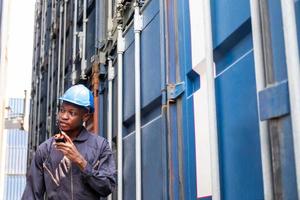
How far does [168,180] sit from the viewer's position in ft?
9.59

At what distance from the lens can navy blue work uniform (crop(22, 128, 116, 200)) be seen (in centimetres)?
254

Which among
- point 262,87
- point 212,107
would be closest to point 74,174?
point 212,107

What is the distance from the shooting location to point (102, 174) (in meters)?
2.54

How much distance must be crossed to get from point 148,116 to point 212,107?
56.3 inches

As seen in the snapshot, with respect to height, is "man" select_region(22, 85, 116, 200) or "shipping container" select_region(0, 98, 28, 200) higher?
"shipping container" select_region(0, 98, 28, 200)

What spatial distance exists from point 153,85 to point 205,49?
1118mm

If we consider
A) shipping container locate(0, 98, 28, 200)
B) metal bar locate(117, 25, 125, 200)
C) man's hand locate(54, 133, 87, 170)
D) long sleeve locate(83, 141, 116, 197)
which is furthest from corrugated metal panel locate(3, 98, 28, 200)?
man's hand locate(54, 133, 87, 170)

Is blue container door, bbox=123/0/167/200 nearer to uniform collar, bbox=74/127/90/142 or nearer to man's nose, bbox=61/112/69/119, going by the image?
uniform collar, bbox=74/127/90/142

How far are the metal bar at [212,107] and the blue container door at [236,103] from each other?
0.05m

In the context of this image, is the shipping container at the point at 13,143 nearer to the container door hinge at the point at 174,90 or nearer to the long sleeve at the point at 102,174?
the long sleeve at the point at 102,174

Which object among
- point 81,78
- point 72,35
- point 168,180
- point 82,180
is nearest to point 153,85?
point 168,180

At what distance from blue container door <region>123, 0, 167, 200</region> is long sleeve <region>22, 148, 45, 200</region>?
0.74 metres

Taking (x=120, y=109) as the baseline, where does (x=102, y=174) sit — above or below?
below

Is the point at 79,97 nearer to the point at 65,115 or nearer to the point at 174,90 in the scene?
the point at 65,115
